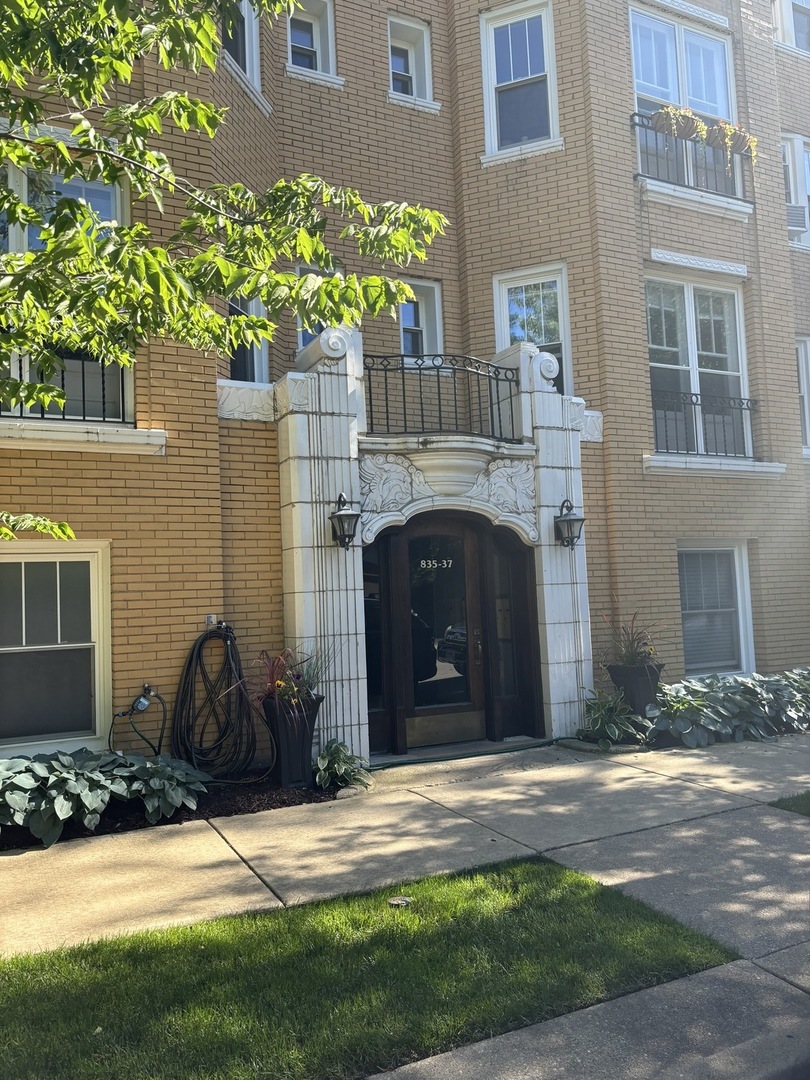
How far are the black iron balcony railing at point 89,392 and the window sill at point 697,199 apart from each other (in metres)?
7.26

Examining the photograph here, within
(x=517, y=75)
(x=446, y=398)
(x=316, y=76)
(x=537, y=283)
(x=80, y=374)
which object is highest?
(x=517, y=75)

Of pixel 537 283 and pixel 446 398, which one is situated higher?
pixel 537 283

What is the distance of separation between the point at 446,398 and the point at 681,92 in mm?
5504

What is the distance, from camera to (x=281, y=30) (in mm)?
10188

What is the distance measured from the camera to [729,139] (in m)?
11.3

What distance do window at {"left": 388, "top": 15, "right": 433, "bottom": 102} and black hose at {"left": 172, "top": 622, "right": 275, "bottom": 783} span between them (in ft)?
26.4

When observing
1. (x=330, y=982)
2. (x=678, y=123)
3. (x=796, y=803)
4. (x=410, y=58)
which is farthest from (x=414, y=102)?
(x=330, y=982)

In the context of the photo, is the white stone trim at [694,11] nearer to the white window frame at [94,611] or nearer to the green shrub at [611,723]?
the green shrub at [611,723]

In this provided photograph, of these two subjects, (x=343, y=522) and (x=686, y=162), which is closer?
(x=343, y=522)

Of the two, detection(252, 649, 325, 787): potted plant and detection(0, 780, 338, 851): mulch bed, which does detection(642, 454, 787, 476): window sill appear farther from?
detection(0, 780, 338, 851): mulch bed

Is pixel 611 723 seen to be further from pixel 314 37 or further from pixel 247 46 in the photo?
pixel 314 37

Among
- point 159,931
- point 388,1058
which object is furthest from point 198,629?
point 388,1058

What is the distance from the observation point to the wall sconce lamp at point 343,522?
756 cm

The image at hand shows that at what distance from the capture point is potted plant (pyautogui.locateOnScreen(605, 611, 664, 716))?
8898 mm
